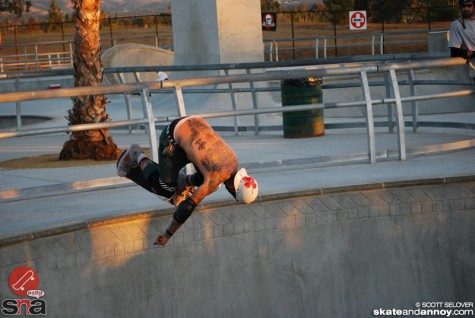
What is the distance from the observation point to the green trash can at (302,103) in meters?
14.3

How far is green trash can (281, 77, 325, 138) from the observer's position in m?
14.3

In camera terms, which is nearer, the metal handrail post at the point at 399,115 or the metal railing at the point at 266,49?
the metal handrail post at the point at 399,115

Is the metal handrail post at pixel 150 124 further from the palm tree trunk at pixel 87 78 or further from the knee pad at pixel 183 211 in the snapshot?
the palm tree trunk at pixel 87 78

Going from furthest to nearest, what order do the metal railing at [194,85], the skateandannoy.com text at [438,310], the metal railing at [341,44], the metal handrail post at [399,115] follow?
the metal railing at [341,44], the metal handrail post at [399,115], the skateandannoy.com text at [438,310], the metal railing at [194,85]

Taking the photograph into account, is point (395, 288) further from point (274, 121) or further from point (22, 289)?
point (274, 121)

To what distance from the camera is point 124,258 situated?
27.2ft

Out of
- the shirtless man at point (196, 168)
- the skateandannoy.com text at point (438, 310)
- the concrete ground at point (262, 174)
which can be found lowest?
the skateandannoy.com text at point (438, 310)

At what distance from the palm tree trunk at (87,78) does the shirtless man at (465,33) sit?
14.7 ft

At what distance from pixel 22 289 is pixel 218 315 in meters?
1.80

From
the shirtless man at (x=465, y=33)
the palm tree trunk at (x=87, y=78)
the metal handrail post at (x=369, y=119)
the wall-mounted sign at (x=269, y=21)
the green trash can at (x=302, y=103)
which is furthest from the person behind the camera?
the wall-mounted sign at (x=269, y=21)

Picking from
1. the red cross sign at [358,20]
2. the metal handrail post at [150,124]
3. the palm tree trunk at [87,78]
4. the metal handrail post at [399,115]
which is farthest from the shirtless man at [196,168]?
the red cross sign at [358,20]

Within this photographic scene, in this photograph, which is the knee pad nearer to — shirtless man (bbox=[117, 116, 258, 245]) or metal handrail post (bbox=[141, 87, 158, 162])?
shirtless man (bbox=[117, 116, 258, 245])

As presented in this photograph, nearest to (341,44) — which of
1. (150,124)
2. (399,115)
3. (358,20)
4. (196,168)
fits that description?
(358,20)

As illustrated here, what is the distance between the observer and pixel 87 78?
13.6 m
